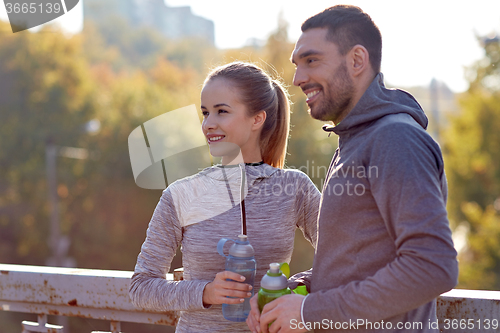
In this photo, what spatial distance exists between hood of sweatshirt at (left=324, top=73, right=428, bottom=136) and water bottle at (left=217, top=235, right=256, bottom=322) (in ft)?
1.89

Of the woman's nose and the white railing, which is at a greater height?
the woman's nose

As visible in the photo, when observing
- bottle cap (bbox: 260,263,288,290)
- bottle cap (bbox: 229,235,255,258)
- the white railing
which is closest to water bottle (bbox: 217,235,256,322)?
bottle cap (bbox: 229,235,255,258)

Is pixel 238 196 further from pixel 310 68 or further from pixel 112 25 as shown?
pixel 112 25

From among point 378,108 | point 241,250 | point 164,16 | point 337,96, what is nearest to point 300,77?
point 337,96

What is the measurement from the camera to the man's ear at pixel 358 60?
5.95 feet

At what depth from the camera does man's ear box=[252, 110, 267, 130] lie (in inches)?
92.7

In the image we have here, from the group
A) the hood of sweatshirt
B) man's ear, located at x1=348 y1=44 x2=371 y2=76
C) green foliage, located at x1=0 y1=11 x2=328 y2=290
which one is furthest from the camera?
green foliage, located at x1=0 y1=11 x2=328 y2=290

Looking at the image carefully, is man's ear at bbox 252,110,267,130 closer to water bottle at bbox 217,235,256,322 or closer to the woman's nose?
the woman's nose

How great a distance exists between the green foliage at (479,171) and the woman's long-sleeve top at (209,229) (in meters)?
14.9

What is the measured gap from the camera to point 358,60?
1.82 meters

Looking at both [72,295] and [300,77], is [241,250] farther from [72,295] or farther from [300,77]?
[72,295]

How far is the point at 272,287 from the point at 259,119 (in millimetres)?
953

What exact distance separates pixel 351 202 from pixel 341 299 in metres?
0.33

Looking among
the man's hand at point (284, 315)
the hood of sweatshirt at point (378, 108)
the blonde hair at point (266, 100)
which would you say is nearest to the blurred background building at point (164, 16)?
the blonde hair at point (266, 100)
